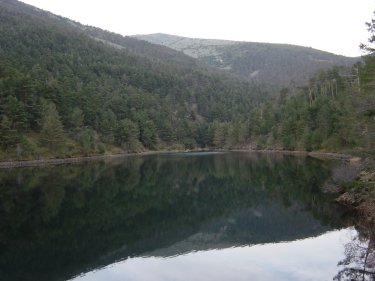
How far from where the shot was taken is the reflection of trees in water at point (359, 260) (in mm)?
21203

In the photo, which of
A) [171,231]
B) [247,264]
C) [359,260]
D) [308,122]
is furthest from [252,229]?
[308,122]

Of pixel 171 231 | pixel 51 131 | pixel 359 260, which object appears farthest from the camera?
pixel 51 131

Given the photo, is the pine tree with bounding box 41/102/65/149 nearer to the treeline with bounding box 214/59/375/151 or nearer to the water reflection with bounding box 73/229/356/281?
the treeline with bounding box 214/59/375/151

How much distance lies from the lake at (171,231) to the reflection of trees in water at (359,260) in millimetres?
335

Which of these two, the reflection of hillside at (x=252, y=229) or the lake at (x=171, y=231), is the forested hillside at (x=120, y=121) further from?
the reflection of hillside at (x=252, y=229)

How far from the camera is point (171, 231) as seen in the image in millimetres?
35562

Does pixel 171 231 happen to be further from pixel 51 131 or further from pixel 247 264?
pixel 51 131

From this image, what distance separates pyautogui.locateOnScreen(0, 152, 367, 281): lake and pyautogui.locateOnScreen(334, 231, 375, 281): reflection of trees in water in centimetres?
34

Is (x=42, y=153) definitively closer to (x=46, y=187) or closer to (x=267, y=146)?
(x=46, y=187)

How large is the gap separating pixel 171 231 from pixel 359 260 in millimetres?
15884

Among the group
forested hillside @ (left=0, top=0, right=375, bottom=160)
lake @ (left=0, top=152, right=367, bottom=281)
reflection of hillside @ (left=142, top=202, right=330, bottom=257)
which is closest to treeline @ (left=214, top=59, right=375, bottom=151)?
forested hillside @ (left=0, top=0, right=375, bottom=160)

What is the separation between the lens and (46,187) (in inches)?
2228

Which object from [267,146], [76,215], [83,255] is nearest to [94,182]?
[76,215]

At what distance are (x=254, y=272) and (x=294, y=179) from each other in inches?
1557
